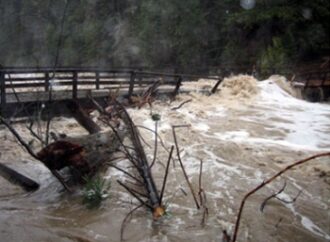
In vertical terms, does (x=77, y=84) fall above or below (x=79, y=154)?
above

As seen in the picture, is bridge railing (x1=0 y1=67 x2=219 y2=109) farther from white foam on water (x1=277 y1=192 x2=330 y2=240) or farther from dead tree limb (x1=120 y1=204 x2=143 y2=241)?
white foam on water (x1=277 y1=192 x2=330 y2=240)

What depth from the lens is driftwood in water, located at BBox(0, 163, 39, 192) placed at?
22.1 ft

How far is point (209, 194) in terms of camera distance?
6594mm

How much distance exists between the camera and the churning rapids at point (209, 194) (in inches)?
209

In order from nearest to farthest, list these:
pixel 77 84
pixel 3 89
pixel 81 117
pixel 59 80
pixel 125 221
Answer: pixel 125 221 → pixel 3 89 → pixel 81 117 → pixel 77 84 → pixel 59 80

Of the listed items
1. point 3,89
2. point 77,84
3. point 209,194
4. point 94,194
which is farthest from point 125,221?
point 77,84

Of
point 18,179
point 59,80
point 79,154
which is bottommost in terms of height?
point 18,179

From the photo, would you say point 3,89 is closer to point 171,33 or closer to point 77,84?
point 77,84

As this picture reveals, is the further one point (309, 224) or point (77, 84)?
point (77, 84)

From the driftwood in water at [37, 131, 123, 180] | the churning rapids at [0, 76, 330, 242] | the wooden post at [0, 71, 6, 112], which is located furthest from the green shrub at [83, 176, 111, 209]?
the wooden post at [0, 71, 6, 112]

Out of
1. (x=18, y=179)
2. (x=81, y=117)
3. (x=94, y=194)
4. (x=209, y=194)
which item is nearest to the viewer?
(x=94, y=194)

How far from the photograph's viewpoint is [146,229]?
210 inches

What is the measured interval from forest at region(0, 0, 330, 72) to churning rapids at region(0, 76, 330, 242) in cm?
735

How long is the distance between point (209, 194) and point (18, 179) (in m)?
3.20
